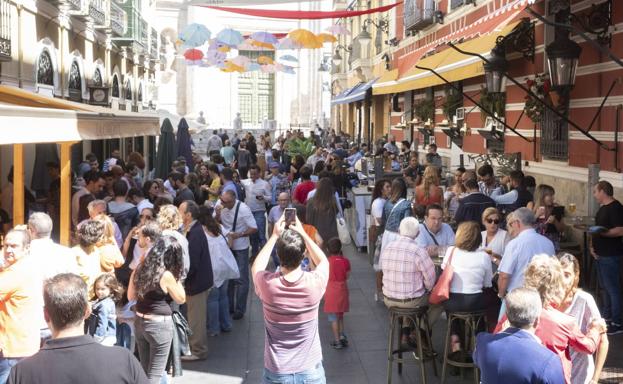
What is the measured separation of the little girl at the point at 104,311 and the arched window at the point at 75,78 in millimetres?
14097

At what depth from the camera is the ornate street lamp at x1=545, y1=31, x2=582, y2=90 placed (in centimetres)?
952

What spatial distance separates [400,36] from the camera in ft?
83.6

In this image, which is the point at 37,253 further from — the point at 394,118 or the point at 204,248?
the point at 394,118

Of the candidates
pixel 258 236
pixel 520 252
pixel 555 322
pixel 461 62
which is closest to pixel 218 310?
pixel 258 236

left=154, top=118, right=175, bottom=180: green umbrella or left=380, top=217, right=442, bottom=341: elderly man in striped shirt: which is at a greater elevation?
left=154, top=118, right=175, bottom=180: green umbrella

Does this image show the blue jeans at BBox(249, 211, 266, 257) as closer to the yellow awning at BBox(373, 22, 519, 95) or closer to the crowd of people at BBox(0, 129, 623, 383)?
the crowd of people at BBox(0, 129, 623, 383)

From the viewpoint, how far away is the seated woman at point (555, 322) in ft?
15.1

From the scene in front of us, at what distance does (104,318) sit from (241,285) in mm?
3786

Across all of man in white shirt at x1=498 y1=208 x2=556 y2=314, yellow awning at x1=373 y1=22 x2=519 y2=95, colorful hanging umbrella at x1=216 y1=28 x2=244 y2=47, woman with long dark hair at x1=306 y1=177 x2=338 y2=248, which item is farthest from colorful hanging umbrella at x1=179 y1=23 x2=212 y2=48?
man in white shirt at x1=498 y1=208 x2=556 y2=314

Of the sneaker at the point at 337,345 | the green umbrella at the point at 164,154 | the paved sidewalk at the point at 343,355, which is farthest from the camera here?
the green umbrella at the point at 164,154

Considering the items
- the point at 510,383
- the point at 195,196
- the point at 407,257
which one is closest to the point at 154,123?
the point at 195,196

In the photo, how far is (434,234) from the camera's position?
26.7 feet

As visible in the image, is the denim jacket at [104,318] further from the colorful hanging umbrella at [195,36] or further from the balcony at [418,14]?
the colorful hanging umbrella at [195,36]

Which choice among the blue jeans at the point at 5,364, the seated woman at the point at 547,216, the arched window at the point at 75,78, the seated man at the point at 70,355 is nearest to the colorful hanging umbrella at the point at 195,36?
the arched window at the point at 75,78
